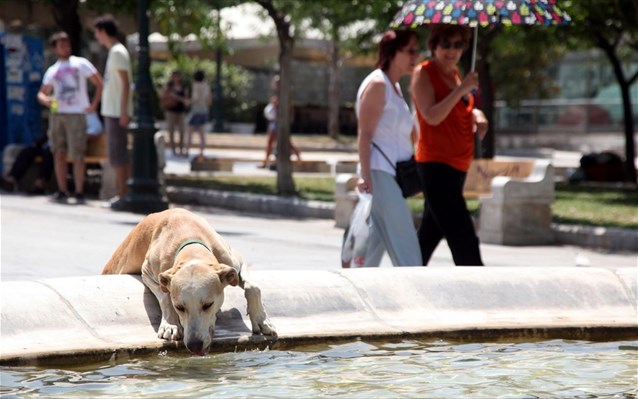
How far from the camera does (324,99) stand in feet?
174

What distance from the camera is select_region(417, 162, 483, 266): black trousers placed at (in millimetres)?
8195

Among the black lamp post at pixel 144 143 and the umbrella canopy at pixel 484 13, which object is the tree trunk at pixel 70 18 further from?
the umbrella canopy at pixel 484 13

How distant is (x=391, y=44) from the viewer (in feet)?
26.9

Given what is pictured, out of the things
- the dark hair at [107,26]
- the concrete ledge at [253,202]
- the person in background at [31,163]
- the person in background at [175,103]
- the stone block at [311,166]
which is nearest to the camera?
the dark hair at [107,26]

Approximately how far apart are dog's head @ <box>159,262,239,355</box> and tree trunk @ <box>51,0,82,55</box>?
15.8m

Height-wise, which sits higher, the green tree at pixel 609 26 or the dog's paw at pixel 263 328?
the green tree at pixel 609 26

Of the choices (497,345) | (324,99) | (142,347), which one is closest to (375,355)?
(497,345)

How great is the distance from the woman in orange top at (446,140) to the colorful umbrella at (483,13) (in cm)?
10

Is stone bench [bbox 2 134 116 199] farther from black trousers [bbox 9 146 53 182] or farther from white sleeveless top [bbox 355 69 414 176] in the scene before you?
white sleeveless top [bbox 355 69 414 176]

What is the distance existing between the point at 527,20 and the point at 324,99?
4514cm

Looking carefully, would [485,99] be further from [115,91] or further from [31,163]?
[115,91]

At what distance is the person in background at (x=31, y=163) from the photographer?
17.7 metres

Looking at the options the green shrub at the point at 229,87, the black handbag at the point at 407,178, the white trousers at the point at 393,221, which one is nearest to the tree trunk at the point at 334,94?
the green shrub at the point at 229,87

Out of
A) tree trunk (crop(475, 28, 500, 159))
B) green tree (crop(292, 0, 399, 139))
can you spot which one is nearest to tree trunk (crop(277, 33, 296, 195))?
green tree (crop(292, 0, 399, 139))
